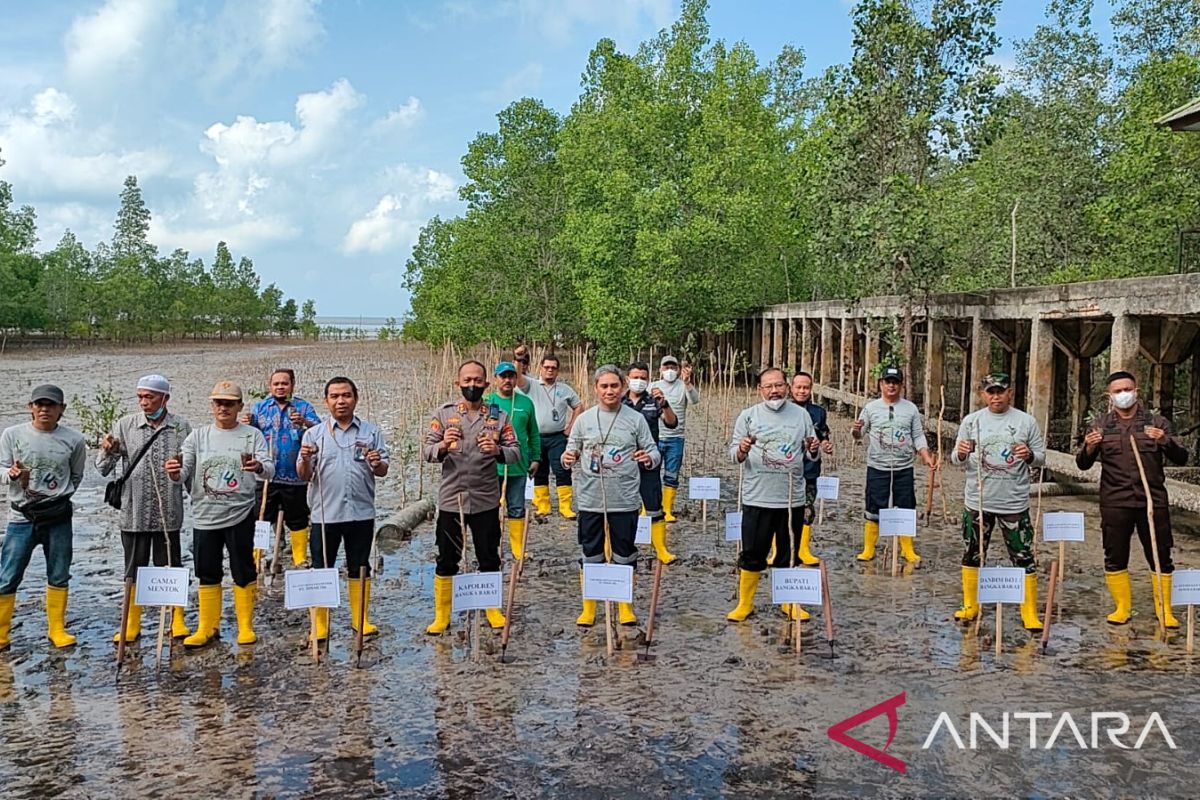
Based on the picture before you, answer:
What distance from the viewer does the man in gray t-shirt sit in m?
5.66

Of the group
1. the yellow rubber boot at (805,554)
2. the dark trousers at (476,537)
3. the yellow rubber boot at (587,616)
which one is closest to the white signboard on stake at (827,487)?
the yellow rubber boot at (805,554)

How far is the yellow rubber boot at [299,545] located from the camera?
724cm

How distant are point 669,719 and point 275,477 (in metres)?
3.58

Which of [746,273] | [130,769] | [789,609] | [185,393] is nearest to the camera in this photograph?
[130,769]

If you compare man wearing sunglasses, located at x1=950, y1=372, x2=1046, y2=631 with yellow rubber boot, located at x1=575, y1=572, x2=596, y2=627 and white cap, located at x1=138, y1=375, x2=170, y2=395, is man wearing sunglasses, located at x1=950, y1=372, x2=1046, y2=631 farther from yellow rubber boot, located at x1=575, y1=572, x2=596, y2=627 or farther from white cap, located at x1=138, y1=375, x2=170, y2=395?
white cap, located at x1=138, y1=375, x2=170, y2=395

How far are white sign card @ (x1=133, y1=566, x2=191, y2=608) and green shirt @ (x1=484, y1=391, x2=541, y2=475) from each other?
233cm

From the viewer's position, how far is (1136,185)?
17.9m

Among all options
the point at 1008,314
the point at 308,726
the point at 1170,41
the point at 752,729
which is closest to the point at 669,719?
the point at 752,729

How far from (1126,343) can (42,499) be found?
33.3ft

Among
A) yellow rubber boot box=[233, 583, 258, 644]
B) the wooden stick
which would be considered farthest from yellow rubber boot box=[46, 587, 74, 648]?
the wooden stick

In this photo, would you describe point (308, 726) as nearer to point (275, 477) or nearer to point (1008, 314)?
point (275, 477)

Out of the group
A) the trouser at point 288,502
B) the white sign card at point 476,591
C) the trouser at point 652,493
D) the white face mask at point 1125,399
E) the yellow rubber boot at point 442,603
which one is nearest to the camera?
the white sign card at point 476,591

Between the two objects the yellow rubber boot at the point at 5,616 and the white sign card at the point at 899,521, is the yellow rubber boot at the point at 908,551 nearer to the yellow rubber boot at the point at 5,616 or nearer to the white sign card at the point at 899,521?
the white sign card at the point at 899,521

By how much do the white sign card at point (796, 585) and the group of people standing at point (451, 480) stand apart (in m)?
0.16
